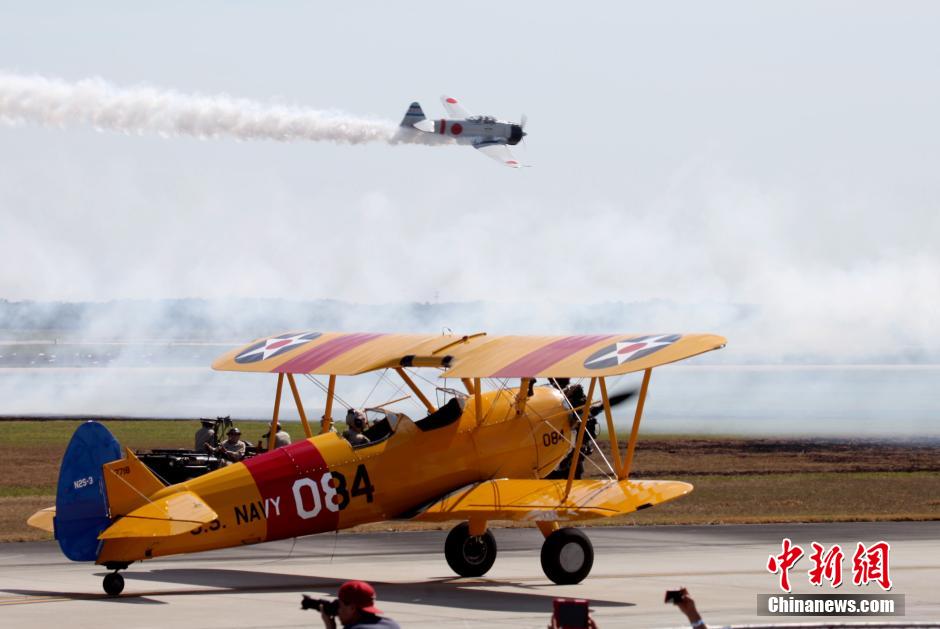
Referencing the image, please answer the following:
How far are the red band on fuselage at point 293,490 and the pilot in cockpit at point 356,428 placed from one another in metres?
0.64

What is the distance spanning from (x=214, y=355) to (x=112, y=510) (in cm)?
11490

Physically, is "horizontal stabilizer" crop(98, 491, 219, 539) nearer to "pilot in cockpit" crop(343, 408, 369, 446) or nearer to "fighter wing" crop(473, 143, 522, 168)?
"pilot in cockpit" crop(343, 408, 369, 446)

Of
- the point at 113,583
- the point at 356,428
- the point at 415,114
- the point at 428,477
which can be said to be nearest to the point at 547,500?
the point at 428,477

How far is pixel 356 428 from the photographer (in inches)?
804

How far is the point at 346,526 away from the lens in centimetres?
1997

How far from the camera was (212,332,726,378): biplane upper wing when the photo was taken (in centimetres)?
1894

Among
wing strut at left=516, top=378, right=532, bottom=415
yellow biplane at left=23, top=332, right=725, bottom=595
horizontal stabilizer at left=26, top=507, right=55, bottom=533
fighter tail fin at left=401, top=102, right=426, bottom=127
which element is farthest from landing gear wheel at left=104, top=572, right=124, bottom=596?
fighter tail fin at left=401, top=102, right=426, bottom=127

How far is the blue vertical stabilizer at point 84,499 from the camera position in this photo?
18078 mm

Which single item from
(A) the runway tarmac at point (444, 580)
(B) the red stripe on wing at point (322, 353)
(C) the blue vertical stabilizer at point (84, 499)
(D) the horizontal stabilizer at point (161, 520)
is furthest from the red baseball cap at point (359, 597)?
(B) the red stripe on wing at point (322, 353)

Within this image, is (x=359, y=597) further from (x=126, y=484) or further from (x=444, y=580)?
(x=444, y=580)

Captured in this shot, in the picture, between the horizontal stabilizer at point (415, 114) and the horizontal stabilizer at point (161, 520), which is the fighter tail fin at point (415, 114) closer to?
the horizontal stabilizer at point (415, 114)

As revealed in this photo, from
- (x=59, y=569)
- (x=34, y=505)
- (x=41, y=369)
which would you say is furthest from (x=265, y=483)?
(x=41, y=369)

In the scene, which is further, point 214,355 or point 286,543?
point 214,355

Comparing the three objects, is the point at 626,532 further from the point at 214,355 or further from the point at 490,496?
the point at 214,355
